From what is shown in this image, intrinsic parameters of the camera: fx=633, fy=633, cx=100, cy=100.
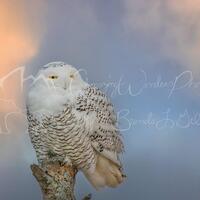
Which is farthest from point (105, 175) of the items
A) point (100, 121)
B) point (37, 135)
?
point (37, 135)

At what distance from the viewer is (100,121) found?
5711 mm

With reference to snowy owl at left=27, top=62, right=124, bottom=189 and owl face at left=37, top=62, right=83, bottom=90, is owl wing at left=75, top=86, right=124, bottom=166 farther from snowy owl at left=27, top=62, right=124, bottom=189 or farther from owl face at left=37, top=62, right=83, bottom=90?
owl face at left=37, top=62, right=83, bottom=90

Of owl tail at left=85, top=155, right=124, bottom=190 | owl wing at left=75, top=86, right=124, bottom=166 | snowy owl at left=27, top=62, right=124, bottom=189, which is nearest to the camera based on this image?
snowy owl at left=27, top=62, right=124, bottom=189

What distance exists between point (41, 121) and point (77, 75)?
1.69ft

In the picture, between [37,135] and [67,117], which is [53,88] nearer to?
[67,117]

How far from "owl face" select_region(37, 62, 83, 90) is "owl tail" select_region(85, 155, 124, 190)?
84 cm

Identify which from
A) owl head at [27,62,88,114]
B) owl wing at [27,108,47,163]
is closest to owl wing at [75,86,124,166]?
owl head at [27,62,88,114]

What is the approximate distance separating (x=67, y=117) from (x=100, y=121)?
0.44 m

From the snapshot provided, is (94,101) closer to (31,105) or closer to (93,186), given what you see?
(31,105)

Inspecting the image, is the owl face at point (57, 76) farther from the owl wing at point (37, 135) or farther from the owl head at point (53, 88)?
the owl wing at point (37, 135)

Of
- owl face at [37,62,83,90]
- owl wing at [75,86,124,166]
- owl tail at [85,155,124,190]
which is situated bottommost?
owl tail at [85,155,124,190]

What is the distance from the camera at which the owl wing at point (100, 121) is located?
5.57 meters

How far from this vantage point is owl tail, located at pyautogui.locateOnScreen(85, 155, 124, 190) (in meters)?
5.97

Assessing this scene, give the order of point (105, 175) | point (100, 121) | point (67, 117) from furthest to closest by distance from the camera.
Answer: point (105, 175), point (100, 121), point (67, 117)
